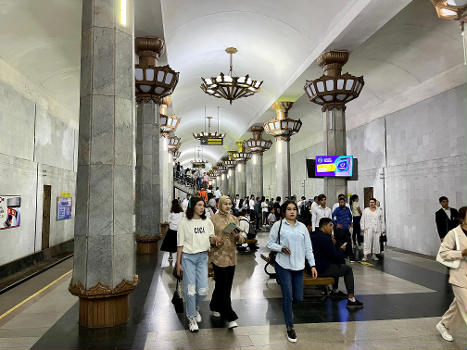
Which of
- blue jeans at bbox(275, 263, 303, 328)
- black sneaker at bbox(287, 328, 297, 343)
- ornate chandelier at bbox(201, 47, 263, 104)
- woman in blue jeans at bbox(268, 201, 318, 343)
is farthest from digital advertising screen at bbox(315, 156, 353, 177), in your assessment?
black sneaker at bbox(287, 328, 297, 343)

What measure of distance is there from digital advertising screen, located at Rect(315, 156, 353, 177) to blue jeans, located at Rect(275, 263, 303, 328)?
6.20 metres

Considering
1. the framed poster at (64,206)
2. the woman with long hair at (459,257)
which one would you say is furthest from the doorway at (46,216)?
the woman with long hair at (459,257)

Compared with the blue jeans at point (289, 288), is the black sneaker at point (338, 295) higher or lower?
lower

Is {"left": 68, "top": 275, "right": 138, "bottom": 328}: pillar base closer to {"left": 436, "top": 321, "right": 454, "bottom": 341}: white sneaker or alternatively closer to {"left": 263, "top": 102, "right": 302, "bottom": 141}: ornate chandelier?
{"left": 436, "top": 321, "right": 454, "bottom": 341}: white sneaker

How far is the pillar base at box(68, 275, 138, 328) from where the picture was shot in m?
4.26

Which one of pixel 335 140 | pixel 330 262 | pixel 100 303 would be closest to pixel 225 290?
pixel 100 303

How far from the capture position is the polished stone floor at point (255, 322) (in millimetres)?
3889

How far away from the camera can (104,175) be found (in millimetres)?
4371

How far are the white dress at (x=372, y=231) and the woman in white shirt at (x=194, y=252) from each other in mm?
6033

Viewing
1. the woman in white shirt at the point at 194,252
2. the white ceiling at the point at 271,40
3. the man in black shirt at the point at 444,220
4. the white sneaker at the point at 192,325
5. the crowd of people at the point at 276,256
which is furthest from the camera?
the man in black shirt at the point at 444,220

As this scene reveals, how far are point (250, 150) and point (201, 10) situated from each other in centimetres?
1202

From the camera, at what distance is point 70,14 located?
7.36 meters

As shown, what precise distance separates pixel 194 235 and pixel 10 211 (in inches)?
223

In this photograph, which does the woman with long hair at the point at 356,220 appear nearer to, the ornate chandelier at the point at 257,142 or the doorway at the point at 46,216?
the doorway at the point at 46,216
